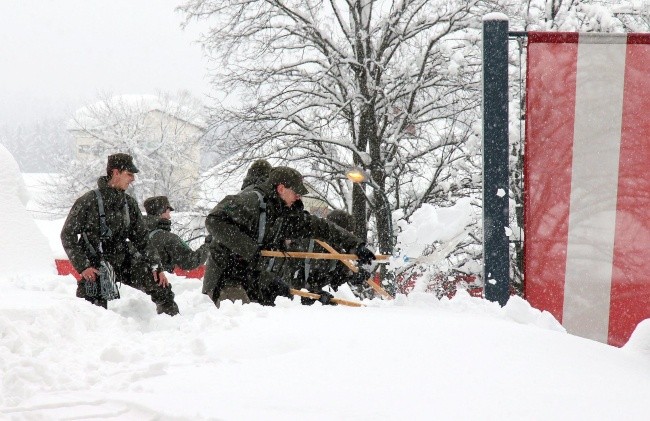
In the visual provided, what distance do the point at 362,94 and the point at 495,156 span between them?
937cm

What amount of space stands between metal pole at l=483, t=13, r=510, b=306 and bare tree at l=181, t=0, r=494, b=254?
328 inches

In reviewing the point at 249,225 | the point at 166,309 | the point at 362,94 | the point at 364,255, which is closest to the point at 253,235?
the point at 249,225

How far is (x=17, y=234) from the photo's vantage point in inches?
375

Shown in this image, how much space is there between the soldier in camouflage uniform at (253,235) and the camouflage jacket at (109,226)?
2.77 feet

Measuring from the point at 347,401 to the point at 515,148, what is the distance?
10.5 meters

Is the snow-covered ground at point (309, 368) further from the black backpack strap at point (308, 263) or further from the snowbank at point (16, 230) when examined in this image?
the snowbank at point (16, 230)

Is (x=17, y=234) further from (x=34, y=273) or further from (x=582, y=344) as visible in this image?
(x=582, y=344)

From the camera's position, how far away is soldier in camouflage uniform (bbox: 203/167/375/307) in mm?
5422

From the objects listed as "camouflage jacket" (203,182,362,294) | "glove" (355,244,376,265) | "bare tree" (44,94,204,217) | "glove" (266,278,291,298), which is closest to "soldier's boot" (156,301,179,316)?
"camouflage jacket" (203,182,362,294)

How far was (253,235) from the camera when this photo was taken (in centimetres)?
559

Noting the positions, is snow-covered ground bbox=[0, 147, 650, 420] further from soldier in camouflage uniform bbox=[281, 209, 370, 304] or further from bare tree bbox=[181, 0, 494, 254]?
bare tree bbox=[181, 0, 494, 254]

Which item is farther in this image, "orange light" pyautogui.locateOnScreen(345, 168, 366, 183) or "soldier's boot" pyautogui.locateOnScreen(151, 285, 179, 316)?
"orange light" pyautogui.locateOnScreen(345, 168, 366, 183)

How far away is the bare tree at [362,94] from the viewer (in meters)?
14.5

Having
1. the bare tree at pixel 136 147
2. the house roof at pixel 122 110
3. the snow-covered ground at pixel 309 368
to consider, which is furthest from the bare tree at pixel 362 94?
the house roof at pixel 122 110
